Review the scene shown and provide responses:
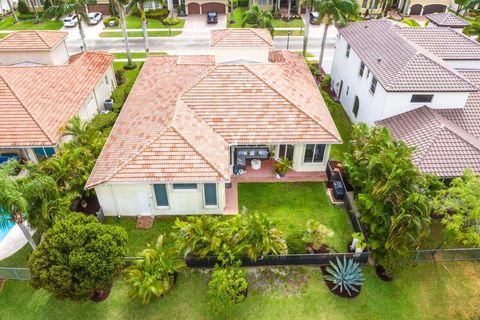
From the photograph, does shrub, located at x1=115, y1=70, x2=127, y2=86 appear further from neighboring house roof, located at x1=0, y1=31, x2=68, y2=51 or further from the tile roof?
the tile roof

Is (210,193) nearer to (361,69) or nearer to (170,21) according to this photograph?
(361,69)

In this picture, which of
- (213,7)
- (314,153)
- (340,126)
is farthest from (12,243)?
(213,7)

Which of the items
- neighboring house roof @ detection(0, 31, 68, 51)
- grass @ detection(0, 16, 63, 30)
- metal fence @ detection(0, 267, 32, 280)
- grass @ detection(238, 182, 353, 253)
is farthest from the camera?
grass @ detection(0, 16, 63, 30)

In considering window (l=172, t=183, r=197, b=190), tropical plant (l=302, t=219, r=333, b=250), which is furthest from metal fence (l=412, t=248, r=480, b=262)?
window (l=172, t=183, r=197, b=190)

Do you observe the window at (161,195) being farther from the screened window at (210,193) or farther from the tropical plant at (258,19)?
the tropical plant at (258,19)

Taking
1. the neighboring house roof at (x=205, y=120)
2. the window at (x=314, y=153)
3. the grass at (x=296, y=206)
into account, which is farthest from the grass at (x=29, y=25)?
the window at (x=314, y=153)

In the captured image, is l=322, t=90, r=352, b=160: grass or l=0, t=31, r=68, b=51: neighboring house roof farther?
l=0, t=31, r=68, b=51: neighboring house roof
